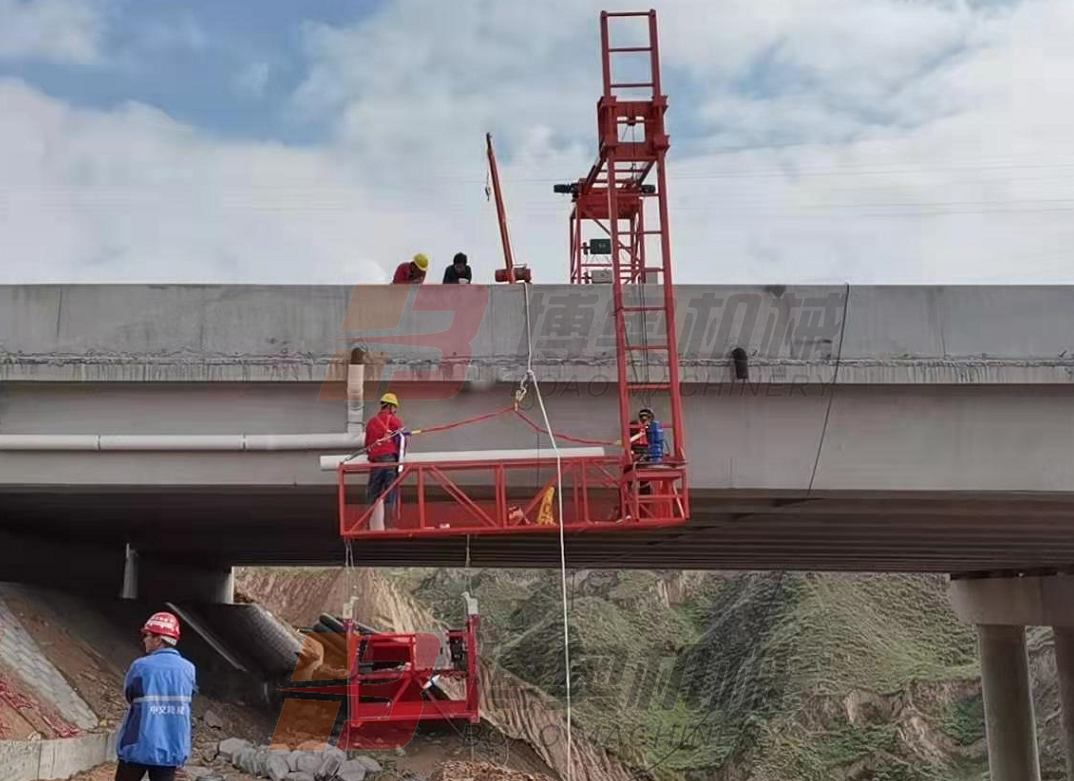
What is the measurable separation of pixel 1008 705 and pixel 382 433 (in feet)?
64.8

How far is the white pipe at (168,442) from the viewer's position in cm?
1098

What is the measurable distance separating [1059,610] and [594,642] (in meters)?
18.4

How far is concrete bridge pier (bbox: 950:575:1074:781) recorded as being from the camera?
2214cm

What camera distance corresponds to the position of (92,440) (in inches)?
435

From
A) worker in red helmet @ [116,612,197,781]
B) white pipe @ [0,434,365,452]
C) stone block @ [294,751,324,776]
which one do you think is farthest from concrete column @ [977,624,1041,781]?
worker in red helmet @ [116,612,197,781]

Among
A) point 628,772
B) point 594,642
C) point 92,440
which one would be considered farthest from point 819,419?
point 594,642

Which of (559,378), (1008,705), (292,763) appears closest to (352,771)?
(292,763)

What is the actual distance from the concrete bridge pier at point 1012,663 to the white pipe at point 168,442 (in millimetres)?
17504

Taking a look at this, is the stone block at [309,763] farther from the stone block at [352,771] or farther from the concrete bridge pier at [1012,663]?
the concrete bridge pier at [1012,663]

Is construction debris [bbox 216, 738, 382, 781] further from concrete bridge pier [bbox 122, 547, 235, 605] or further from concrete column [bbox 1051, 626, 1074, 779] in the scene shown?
concrete column [bbox 1051, 626, 1074, 779]

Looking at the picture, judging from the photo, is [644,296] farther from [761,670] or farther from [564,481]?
[761,670]

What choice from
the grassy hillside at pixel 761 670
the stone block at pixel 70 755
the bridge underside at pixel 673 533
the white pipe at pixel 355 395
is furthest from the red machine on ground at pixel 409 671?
the grassy hillside at pixel 761 670

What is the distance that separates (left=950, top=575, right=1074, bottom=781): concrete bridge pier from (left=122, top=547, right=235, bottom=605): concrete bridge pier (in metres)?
18.6

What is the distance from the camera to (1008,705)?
77.6ft
